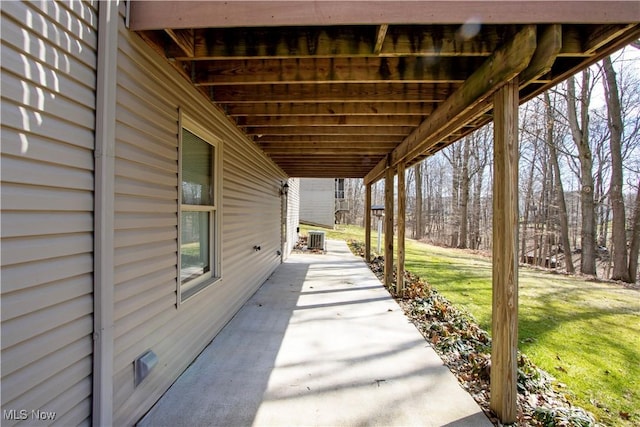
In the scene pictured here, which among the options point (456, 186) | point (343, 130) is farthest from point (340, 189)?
point (343, 130)

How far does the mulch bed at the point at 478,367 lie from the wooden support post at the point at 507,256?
23 cm

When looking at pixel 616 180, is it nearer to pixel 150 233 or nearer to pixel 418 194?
pixel 418 194

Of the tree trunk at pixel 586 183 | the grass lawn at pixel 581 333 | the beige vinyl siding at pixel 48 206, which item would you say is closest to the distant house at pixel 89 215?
the beige vinyl siding at pixel 48 206

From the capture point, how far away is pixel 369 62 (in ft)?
8.30

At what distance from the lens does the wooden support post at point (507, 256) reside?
6.89 feet

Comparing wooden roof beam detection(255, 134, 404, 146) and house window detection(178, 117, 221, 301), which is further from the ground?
wooden roof beam detection(255, 134, 404, 146)

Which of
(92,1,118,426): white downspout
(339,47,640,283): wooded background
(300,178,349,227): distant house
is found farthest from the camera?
(300,178,349,227): distant house

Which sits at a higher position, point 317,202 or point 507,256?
point 317,202

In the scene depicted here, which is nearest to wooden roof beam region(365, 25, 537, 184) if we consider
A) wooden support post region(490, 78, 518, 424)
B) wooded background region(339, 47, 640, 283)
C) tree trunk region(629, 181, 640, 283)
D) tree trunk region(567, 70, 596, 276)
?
wooden support post region(490, 78, 518, 424)

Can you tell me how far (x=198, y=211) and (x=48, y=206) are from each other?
1739 millimetres

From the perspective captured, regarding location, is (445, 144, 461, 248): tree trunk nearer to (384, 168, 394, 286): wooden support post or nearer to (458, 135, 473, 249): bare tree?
(458, 135, 473, 249): bare tree

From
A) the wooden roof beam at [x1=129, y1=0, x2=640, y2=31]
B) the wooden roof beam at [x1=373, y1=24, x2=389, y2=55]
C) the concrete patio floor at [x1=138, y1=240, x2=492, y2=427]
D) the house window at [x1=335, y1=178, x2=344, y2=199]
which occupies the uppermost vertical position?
the house window at [x1=335, y1=178, x2=344, y2=199]

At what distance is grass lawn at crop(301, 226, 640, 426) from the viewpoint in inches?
99.3

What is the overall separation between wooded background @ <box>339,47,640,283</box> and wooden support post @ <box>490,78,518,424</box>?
30.2ft
